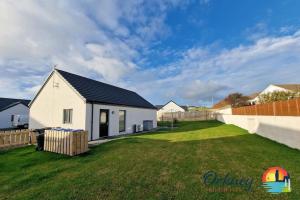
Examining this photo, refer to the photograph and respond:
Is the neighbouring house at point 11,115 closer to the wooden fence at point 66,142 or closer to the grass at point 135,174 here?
the wooden fence at point 66,142

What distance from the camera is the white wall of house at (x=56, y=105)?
13516mm

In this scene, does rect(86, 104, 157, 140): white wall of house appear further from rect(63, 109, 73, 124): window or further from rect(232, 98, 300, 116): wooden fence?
rect(232, 98, 300, 116): wooden fence

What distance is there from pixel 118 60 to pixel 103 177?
18.2 m

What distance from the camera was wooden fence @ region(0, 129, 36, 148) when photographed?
10.7m

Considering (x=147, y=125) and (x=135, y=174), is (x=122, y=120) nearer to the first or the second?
(x=147, y=125)

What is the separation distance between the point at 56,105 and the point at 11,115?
68.9 feet

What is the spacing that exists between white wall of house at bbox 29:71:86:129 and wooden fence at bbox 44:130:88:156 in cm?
332

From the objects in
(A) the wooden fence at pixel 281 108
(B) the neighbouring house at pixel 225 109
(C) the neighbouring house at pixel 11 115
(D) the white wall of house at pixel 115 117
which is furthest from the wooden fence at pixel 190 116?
(C) the neighbouring house at pixel 11 115

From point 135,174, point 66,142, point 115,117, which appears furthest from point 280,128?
point 115,117

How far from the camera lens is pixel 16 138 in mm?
11328

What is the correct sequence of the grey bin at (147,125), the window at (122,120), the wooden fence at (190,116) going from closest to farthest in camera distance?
the window at (122,120) → the grey bin at (147,125) → the wooden fence at (190,116)

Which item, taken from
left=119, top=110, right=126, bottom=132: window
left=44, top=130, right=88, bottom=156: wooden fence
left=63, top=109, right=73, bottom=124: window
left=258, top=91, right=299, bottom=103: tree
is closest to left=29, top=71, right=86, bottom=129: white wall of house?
left=63, top=109, right=73, bottom=124: window

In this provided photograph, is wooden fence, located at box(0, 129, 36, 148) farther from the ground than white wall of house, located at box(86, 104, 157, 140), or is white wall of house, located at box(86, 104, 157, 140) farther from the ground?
white wall of house, located at box(86, 104, 157, 140)

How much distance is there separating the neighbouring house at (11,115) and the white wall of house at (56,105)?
1318 centimetres
